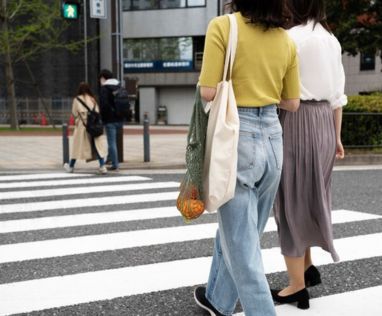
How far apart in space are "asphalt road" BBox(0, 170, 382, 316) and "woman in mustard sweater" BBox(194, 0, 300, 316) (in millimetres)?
843

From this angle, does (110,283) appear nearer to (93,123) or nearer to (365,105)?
(93,123)

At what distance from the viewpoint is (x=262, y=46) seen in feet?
7.16

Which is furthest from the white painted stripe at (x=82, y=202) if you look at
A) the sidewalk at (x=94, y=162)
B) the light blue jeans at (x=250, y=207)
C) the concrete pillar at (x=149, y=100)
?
the concrete pillar at (x=149, y=100)

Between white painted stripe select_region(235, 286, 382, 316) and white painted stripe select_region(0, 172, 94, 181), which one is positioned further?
white painted stripe select_region(0, 172, 94, 181)

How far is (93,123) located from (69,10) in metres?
3.32

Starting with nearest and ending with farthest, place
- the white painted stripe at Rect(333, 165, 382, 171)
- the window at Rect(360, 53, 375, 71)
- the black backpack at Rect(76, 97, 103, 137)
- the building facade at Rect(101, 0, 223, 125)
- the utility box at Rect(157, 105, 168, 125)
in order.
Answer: the black backpack at Rect(76, 97, 103, 137), the white painted stripe at Rect(333, 165, 382, 171), the window at Rect(360, 53, 375, 71), the building facade at Rect(101, 0, 223, 125), the utility box at Rect(157, 105, 168, 125)

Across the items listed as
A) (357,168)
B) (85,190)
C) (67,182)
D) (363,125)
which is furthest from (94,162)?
(363,125)

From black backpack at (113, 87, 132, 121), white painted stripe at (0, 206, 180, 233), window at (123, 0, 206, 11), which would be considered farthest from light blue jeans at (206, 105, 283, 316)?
window at (123, 0, 206, 11)

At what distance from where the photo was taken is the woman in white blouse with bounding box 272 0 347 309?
9.30 feet

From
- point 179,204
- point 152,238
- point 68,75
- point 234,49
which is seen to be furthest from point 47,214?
point 68,75

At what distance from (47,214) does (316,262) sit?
3.30 metres

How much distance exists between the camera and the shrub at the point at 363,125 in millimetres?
11938

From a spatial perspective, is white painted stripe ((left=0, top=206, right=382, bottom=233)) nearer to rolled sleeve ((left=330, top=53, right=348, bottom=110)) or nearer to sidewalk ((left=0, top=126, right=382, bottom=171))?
rolled sleeve ((left=330, top=53, right=348, bottom=110))

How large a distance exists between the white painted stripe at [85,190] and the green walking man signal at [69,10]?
4832 millimetres
